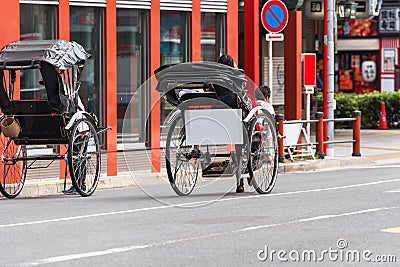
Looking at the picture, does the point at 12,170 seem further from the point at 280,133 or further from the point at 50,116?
the point at 280,133

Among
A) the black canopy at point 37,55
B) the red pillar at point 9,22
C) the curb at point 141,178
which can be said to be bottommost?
the curb at point 141,178

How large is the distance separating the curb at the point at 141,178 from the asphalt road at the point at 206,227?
284 mm

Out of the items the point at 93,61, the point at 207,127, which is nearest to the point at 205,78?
the point at 207,127

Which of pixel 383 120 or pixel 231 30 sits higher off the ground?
pixel 231 30

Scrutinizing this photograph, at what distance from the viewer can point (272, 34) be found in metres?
21.3

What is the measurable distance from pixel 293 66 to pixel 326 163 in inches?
104

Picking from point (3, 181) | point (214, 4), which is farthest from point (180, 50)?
point (3, 181)

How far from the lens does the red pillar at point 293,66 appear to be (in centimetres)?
2325

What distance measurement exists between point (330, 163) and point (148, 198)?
8192 mm

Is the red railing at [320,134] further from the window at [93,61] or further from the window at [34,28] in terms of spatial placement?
the window at [34,28]

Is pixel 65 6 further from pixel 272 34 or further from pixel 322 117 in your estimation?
pixel 322 117

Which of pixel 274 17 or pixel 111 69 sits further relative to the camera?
pixel 274 17

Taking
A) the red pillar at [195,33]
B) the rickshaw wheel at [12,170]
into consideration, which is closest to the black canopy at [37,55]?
the rickshaw wheel at [12,170]

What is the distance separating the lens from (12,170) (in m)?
15.6
